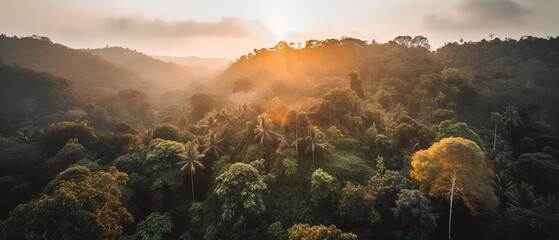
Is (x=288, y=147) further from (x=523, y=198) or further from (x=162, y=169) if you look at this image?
(x=523, y=198)

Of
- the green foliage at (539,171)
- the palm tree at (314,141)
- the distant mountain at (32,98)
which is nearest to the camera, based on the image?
the palm tree at (314,141)

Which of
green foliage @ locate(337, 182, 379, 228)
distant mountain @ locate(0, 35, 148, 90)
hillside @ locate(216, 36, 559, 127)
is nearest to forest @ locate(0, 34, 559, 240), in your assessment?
green foliage @ locate(337, 182, 379, 228)

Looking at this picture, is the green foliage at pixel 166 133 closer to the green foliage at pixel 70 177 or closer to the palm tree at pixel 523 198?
the green foliage at pixel 70 177

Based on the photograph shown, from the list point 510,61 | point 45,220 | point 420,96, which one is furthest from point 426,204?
Answer: point 510,61

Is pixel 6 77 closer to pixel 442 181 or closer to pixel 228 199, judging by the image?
pixel 228 199

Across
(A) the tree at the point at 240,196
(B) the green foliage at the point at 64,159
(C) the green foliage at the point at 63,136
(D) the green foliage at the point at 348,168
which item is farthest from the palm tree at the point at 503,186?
(C) the green foliage at the point at 63,136

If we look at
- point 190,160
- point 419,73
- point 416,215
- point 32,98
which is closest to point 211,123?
point 190,160
